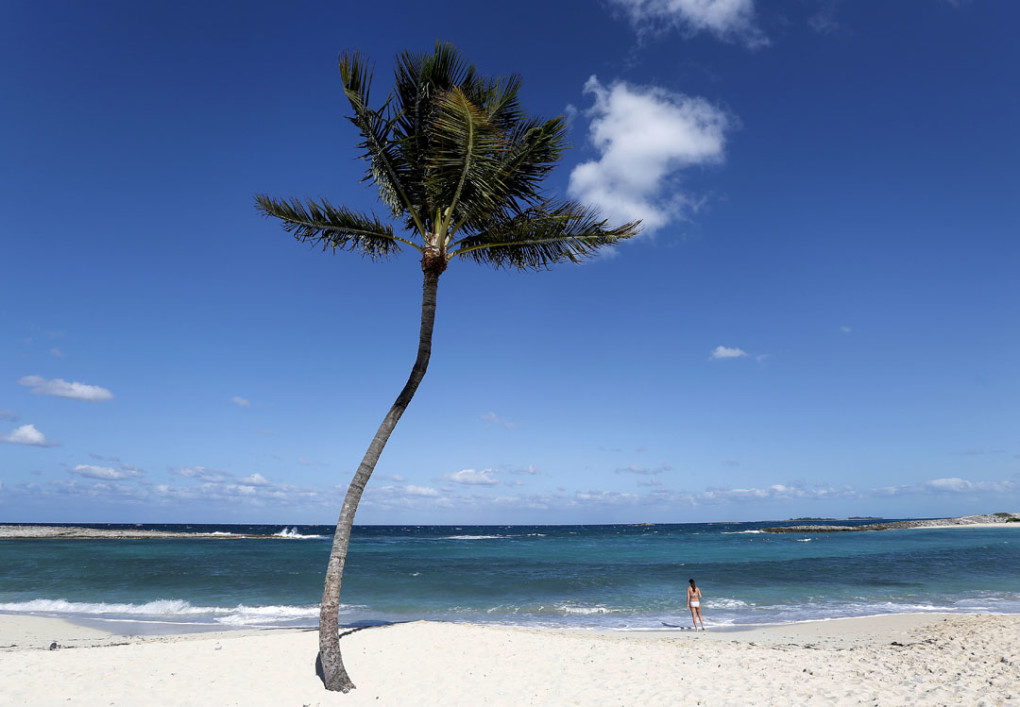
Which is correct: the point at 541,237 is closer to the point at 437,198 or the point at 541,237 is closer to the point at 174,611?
the point at 437,198

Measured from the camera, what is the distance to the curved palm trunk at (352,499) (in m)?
7.97

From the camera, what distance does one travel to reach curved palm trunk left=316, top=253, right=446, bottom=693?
797cm

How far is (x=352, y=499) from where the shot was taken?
8.39 meters

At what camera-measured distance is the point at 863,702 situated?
7512 millimetres

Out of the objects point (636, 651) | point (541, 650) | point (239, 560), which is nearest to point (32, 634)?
point (541, 650)

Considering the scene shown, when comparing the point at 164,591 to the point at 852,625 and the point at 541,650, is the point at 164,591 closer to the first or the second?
the point at 541,650

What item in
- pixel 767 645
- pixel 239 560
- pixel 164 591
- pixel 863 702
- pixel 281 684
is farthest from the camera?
pixel 239 560

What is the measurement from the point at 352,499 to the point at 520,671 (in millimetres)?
4102

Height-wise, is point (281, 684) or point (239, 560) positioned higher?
point (281, 684)

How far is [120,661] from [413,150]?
996 centimetres

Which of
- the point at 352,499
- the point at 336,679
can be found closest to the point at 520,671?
the point at 336,679

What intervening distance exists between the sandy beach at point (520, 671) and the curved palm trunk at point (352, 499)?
421 mm

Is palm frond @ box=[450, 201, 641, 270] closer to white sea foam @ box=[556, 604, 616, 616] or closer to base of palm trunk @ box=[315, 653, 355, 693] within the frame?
base of palm trunk @ box=[315, 653, 355, 693]

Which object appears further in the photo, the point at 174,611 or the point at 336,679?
the point at 174,611
